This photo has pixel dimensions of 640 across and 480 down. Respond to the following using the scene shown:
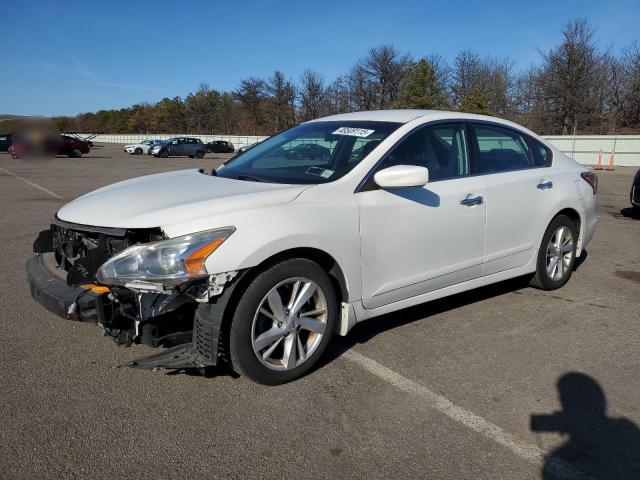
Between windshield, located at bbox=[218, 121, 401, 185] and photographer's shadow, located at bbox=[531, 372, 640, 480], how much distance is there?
189cm

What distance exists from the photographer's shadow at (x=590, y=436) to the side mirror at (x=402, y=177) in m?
1.50

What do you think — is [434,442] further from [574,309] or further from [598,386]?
[574,309]

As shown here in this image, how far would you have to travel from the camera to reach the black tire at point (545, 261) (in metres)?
4.94

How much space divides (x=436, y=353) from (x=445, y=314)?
2.72 feet

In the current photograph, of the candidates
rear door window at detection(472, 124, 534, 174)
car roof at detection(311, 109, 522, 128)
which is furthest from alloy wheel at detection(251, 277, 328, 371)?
rear door window at detection(472, 124, 534, 174)

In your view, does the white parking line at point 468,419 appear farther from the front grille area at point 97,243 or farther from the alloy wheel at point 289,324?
the front grille area at point 97,243

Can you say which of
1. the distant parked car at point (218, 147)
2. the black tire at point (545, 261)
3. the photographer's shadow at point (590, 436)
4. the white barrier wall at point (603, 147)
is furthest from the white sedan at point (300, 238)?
the distant parked car at point (218, 147)

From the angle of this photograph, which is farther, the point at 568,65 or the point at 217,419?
the point at 568,65

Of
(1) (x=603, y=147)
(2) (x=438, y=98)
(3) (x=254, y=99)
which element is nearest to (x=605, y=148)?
(1) (x=603, y=147)

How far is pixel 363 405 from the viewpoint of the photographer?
3.07 meters

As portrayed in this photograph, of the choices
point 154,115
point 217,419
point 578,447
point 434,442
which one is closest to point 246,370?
point 217,419

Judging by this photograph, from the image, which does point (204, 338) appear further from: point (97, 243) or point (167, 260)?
point (97, 243)

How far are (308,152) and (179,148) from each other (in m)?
38.6

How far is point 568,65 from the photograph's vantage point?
44.5m
